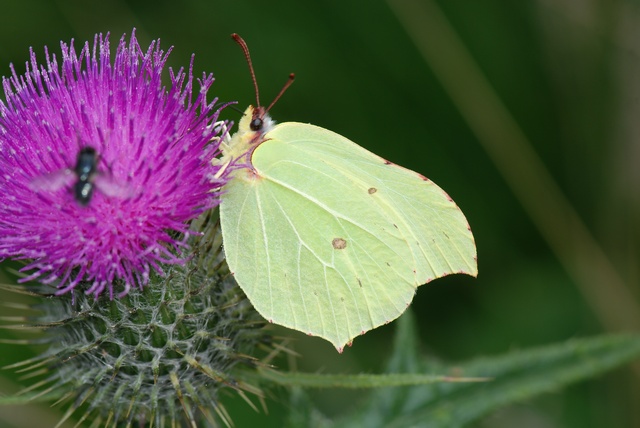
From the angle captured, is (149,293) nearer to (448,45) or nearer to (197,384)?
(197,384)

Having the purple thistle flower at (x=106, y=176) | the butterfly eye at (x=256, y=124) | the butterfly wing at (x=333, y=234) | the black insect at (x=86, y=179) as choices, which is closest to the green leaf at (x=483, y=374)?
the butterfly wing at (x=333, y=234)

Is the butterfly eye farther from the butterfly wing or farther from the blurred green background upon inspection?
the blurred green background

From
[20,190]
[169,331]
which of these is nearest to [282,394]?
[169,331]

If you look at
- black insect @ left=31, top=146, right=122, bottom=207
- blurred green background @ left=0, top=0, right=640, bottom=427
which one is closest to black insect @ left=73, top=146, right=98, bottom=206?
black insect @ left=31, top=146, right=122, bottom=207

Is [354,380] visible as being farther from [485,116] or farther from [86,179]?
[485,116]

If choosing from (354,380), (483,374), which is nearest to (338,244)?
(354,380)

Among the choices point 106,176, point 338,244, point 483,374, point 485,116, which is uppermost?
point 106,176
